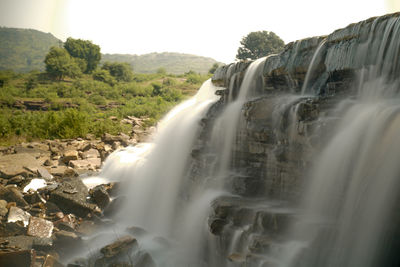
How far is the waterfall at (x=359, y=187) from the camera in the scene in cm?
518

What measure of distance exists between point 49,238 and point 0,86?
3825 centimetres

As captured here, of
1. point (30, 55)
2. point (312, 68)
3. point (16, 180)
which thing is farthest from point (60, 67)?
point (30, 55)

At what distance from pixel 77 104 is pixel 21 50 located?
327 feet

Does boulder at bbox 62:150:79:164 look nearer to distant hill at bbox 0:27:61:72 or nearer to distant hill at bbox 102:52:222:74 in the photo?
distant hill at bbox 0:27:61:72

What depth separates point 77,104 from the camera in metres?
33.0

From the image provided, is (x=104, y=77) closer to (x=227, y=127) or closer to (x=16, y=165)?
(x=16, y=165)

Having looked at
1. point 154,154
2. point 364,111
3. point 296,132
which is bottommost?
point 154,154

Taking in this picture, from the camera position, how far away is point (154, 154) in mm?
13461

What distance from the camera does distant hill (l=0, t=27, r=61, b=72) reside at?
9873 centimetres

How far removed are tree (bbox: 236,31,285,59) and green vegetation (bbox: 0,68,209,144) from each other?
9.12 m

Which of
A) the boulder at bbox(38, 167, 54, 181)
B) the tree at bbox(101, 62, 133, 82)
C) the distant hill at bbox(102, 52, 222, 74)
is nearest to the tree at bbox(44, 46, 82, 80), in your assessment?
the tree at bbox(101, 62, 133, 82)

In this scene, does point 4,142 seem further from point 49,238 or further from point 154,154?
point 49,238

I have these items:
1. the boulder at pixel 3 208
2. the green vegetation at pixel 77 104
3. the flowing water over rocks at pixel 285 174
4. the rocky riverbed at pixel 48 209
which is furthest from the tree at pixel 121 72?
the boulder at pixel 3 208

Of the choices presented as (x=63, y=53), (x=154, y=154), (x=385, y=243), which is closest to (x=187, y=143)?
(x=154, y=154)
